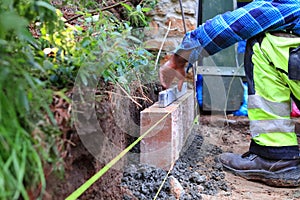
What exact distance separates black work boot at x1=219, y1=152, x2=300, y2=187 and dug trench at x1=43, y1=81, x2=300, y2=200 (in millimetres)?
32

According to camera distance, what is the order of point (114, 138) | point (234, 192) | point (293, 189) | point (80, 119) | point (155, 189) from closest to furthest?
Answer: 1. point (80, 119)
2. point (114, 138)
3. point (155, 189)
4. point (234, 192)
5. point (293, 189)

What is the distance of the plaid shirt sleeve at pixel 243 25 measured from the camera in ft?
5.45

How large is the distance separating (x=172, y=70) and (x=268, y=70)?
17.6 inches

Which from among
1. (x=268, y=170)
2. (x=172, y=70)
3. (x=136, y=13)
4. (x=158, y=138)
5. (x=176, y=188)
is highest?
(x=136, y=13)

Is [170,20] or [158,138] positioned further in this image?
[170,20]

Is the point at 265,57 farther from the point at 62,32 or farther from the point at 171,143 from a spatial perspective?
the point at 62,32

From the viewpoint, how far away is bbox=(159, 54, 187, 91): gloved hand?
5.80 feet

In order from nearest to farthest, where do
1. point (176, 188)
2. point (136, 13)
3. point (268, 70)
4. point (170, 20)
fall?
point (176, 188), point (268, 70), point (136, 13), point (170, 20)

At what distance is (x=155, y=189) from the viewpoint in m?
1.35

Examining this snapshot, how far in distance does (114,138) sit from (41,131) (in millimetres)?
576

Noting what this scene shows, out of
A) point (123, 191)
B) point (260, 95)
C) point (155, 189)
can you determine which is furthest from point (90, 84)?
point (260, 95)

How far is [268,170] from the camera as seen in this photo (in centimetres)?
171

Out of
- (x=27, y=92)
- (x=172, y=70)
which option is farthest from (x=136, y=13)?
(x=27, y=92)

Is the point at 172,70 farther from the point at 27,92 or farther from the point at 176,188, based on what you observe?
the point at 27,92
